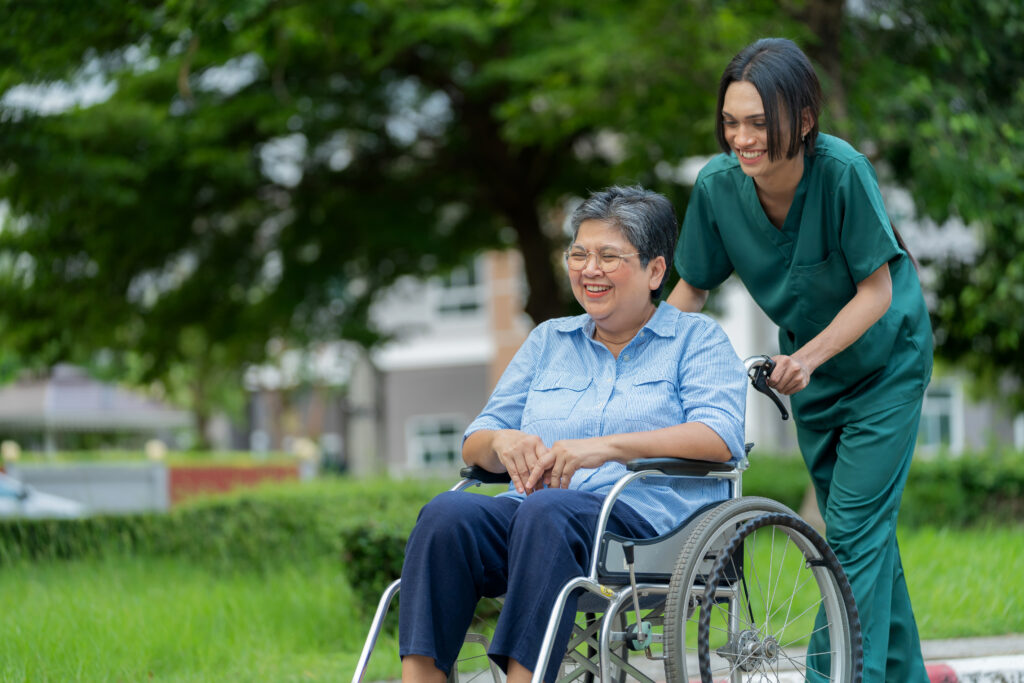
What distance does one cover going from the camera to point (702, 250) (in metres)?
3.32

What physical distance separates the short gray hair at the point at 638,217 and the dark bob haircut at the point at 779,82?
289mm

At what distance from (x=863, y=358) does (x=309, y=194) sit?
1014 centimetres

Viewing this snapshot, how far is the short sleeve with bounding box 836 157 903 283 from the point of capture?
2.95 m

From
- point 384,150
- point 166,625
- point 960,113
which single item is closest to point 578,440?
point 166,625

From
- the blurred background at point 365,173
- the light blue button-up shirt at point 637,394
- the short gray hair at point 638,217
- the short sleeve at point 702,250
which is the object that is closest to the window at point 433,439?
the blurred background at point 365,173

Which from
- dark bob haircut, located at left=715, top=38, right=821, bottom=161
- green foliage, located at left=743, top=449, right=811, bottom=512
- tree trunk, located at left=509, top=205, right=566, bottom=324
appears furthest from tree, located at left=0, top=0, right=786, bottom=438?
dark bob haircut, located at left=715, top=38, right=821, bottom=161

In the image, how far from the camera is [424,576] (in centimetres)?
255

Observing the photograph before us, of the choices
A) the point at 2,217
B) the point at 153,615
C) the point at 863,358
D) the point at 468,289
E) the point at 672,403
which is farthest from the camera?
the point at 468,289

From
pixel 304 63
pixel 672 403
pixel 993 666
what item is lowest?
pixel 993 666

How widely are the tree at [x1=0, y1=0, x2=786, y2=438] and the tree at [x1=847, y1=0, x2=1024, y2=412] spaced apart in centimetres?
95

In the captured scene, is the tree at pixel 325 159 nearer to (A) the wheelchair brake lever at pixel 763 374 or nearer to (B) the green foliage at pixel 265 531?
(B) the green foliage at pixel 265 531

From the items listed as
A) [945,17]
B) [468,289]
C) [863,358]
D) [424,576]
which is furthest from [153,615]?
[468,289]

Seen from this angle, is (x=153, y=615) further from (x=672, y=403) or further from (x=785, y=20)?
(x=785, y=20)

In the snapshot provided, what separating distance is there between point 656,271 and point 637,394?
324 mm
